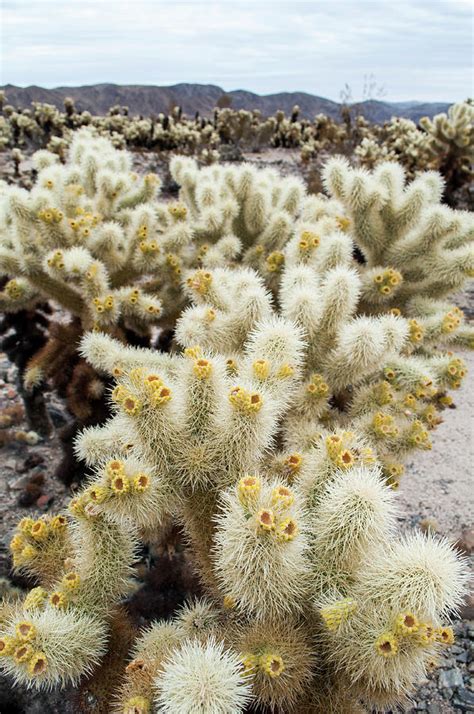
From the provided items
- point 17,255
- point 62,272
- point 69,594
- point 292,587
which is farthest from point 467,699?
point 17,255

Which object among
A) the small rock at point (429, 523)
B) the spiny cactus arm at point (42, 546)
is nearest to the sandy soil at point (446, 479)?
the small rock at point (429, 523)

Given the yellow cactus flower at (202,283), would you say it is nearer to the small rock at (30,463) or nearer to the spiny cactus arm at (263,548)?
the spiny cactus arm at (263,548)

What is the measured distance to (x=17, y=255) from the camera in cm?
384

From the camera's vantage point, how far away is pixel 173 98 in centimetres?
4241

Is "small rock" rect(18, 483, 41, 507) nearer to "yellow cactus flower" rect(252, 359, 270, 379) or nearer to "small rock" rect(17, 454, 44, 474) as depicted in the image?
"small rock" rect(17, 454, 44, 474)

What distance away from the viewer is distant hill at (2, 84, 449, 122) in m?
40.6

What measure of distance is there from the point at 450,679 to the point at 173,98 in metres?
45.9

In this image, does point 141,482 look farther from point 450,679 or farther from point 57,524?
point 450,679

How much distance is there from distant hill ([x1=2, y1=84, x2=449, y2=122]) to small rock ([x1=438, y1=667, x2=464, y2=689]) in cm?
3873

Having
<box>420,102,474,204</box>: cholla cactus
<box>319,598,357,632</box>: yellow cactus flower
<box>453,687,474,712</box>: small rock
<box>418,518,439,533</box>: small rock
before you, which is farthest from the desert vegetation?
<box>420,102,474,204</box>: cholla cactus

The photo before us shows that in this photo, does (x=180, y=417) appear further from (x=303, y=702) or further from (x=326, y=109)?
(x=326, y=109)

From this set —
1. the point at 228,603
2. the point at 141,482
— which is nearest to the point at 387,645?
the point at 228,603

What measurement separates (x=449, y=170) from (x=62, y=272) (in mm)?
7041

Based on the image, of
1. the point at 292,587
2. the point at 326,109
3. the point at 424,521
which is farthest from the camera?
the point at 326,109
